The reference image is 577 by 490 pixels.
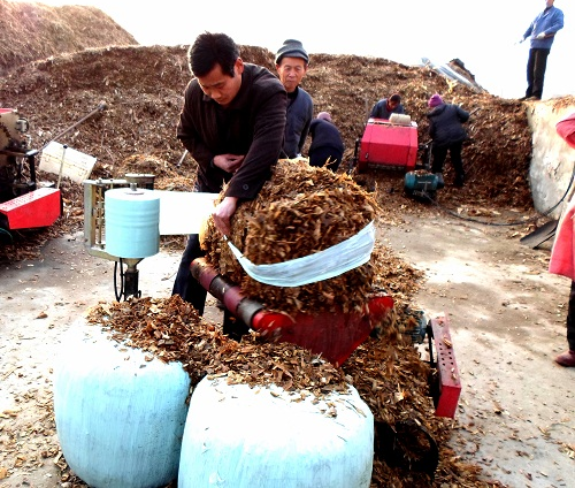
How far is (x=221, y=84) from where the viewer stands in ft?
Answer: 8.24

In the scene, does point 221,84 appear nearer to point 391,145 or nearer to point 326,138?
point 326,138

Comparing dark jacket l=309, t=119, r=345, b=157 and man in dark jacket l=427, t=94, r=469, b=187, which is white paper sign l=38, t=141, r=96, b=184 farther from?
man in dark jacket l=427, t=94, r=469, b=187

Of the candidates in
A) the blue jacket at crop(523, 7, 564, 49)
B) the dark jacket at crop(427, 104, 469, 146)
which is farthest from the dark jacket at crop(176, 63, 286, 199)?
the blue jacket at crop(523, 7, 564, 49)

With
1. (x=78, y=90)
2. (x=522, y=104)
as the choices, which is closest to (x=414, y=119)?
(x=522, y=104)

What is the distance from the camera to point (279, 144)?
8.25ft

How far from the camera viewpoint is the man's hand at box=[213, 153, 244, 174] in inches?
111

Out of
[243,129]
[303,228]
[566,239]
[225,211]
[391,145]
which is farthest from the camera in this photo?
[391,145]

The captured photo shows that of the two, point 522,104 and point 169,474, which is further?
point 522,104

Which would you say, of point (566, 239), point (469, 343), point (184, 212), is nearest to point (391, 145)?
point (469, 343)

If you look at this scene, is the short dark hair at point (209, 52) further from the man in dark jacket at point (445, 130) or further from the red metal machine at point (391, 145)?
the man in dark jacket at point (445, 130)

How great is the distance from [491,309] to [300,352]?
338 cm

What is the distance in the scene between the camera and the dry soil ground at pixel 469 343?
2.70 metres

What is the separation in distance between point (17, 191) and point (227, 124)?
12.4ft

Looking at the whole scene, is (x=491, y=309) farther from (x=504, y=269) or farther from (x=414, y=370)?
(x=414, y=370)
